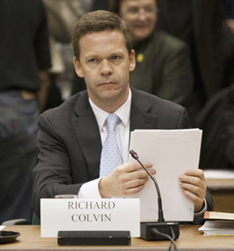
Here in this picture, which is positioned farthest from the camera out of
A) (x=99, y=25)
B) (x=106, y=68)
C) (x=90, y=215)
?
(x=99, y=25)

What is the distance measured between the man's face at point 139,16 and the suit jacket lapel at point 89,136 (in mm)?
1879

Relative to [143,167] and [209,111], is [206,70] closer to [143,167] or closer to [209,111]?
[209,111]

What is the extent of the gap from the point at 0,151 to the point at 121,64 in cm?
174

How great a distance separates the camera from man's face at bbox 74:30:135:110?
397 centimetres

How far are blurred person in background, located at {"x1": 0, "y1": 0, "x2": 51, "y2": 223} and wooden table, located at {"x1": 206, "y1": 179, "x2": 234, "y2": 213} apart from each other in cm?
133

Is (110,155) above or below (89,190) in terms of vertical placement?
above

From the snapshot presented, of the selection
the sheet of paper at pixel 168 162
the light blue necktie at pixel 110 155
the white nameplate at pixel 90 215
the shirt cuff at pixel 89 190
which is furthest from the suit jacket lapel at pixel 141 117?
the white nameplate at pixel 90 215

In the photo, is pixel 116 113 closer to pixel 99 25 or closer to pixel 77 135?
pixel 77 135

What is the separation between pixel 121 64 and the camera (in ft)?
13.1

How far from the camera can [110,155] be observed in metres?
4.02

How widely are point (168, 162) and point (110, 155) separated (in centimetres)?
62

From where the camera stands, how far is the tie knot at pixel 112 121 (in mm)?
4090

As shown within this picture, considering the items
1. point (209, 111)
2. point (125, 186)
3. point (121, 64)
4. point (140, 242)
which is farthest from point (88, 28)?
point (209, 111)

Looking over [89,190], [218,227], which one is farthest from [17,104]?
[218,227]
